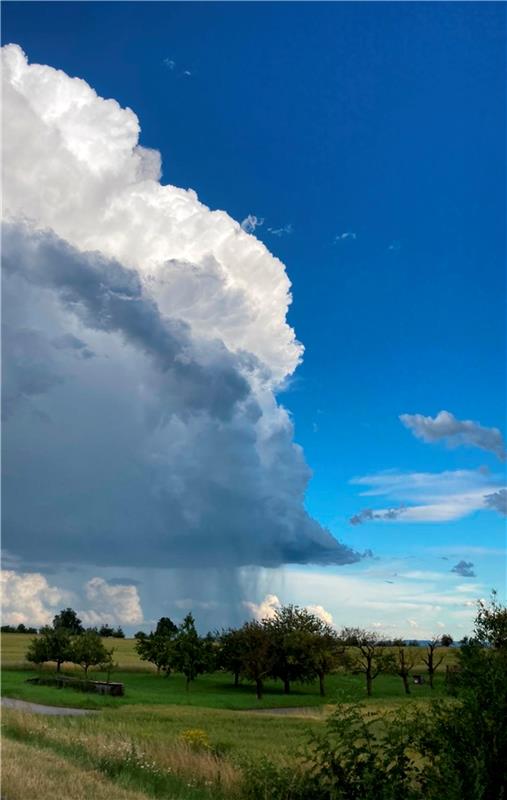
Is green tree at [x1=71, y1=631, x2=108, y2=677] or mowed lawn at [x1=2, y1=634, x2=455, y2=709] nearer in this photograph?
mowed lawn at [x1=2, y1=634, x2=455, y2=709]

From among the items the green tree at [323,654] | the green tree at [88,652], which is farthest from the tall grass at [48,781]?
the green tree at [88,652]

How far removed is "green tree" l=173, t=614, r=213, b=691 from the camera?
7300 centimetres

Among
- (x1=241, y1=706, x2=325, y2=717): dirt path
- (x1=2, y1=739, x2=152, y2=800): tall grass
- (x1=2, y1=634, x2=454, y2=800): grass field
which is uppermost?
(x1=2, y1=739, x2=152, y2=800): tall grass

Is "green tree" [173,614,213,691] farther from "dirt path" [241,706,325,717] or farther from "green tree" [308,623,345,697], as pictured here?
"dirt path" [241,706,325,717]

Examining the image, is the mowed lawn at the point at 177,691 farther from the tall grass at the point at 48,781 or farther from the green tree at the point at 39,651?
the tall grass at the point at 48,781

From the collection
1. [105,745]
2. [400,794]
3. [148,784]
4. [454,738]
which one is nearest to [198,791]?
[148,784]

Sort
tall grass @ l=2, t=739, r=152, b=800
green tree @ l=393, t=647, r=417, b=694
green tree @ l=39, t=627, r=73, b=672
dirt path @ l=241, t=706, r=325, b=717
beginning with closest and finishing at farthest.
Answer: tall grass @ l=2, t=739, r=152, b=800
dirt path @ l=241, t=706, r=325, b=717
green tree @ l=393, t=647, r=417, b=694
green tree @ l=39, t=627, r=73, b=672

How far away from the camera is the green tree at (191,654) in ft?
240

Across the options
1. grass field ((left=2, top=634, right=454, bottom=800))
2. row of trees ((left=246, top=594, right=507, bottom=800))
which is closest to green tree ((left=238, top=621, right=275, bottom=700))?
grass field ((left=2, top=634, right=454, bottom=800))

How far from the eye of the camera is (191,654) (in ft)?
243

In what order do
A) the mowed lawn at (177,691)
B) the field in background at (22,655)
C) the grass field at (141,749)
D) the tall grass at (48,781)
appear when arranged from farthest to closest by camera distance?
the field in background at (22,655)
the mowed lawn at (177,691)
the grass field at (141,749)
the tall grass at (48,781)

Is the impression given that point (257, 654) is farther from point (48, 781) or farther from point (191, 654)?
point (48, 781)

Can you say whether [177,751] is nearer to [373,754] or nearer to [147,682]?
[373,754]

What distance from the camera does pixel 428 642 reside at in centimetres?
8881
